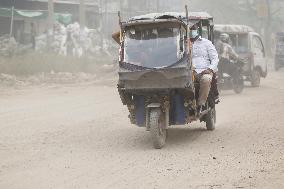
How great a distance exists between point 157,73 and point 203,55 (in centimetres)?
154

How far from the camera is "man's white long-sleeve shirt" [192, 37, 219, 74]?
378 inches

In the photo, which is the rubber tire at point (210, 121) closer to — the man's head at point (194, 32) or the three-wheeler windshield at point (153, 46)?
the man's head at point (194, 32)

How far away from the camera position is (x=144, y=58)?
8820 millimetres

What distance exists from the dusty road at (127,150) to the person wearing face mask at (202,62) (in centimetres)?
83

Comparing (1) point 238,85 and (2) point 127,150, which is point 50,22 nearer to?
(1) point 238,85

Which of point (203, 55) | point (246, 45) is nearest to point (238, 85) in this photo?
point (246, 45)

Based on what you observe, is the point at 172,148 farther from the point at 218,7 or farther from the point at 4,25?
the point at 218,7

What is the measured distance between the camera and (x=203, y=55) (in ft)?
31.8

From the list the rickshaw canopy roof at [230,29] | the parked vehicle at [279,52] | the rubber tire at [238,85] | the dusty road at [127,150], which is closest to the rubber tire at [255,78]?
the rickshaw canopy roof at [230,29]

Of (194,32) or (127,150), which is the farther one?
(194,32)

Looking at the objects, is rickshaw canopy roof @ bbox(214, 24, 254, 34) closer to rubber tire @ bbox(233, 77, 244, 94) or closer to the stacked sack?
rubber tire @ bbox(233, 77, 244, 94)

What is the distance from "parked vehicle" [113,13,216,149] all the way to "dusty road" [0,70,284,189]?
49 centimetres

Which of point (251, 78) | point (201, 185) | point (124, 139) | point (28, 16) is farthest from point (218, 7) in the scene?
point (201, 185)

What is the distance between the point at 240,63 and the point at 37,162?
11.1m
